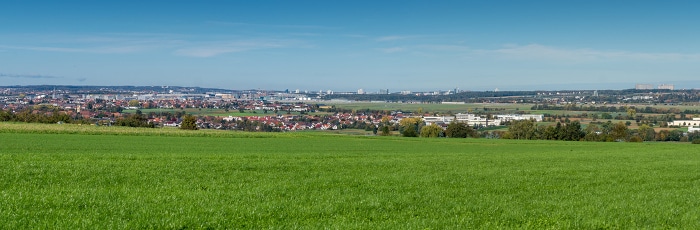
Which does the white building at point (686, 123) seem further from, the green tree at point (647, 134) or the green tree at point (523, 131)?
the green tree at point (523, 131)

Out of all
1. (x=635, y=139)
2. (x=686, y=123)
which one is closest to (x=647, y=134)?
(x=635, y=139)

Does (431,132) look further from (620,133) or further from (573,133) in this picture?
(620,133)

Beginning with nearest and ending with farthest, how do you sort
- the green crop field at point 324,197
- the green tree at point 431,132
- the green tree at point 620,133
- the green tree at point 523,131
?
the green crop field at point 324,197 → the green tree at point 620,133 → the green tree at point 523,131 → the green tree at point 431,132

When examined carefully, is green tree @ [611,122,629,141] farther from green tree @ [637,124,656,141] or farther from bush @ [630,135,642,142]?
green tree @ [637,124,656,141]

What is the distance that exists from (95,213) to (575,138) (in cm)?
8961

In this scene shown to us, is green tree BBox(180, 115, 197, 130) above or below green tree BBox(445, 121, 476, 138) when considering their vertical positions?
above

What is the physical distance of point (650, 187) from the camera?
18.0 metres

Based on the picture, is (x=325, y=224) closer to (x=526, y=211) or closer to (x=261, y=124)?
(x=526, y=211)

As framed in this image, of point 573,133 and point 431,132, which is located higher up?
point 573,133

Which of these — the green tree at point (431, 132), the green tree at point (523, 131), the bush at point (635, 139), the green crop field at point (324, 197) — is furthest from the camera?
the green tree at point (431, 132)

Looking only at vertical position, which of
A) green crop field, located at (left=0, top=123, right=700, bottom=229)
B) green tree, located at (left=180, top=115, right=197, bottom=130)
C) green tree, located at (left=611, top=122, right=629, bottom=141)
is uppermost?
green crop field, located at (left=0, top=123, right=700, bottom=229)

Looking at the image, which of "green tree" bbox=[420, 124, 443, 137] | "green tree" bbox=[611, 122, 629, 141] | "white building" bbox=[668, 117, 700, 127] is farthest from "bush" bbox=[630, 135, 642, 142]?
"white building" bbox=[668, 117, 700, 127]

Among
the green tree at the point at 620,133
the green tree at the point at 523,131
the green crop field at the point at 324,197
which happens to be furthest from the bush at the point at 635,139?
the green crop field at the point at 324,197

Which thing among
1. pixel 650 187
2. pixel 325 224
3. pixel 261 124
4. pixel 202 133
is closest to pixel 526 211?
pixel 325 224
